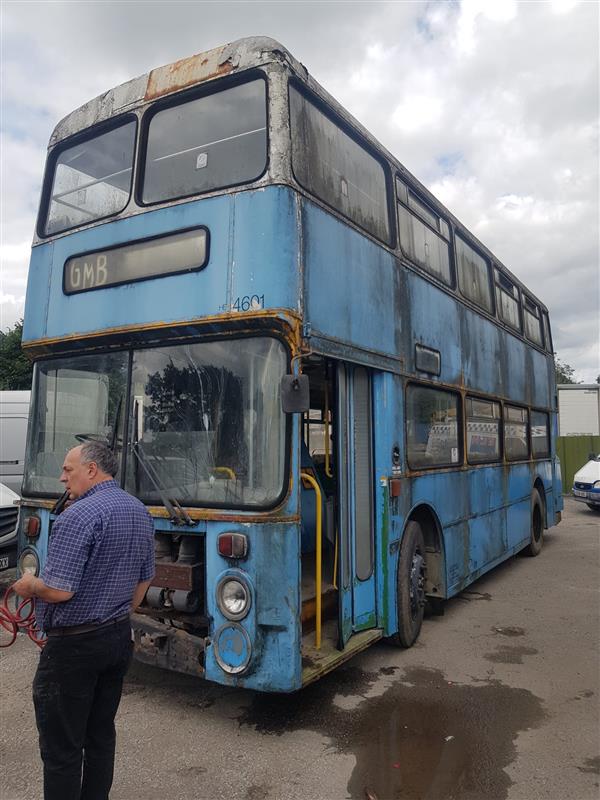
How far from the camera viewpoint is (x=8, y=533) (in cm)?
793

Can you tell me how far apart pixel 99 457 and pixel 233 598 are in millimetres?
1474

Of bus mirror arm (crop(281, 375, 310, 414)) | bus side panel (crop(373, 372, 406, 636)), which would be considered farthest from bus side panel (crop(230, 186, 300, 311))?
bus side panel (crop(373, 372, 406, 636))

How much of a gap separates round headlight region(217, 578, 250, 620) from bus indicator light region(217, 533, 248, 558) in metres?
0.16

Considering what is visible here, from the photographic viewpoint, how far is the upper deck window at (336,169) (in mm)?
4566

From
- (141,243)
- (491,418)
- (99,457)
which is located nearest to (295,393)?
(99,457)

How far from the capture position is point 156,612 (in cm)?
440

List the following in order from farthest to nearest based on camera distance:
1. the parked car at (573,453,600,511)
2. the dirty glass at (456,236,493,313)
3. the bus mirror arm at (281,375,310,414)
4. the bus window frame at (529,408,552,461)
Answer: the parked car at (573,453,600,511)
the bus window frame at (529,408,552,461)
the dirty glass at (456,236,493,313)
the bus mirror arm at (281,375,310,414)

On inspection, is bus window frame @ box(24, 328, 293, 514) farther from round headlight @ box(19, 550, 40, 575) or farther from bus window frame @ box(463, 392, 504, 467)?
bus window frame @ box(463, 392, 504, 467)

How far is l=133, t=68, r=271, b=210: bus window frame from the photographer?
439 cm

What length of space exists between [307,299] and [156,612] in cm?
234

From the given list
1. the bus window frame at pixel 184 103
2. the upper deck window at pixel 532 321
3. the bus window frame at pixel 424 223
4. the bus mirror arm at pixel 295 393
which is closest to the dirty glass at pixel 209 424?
the bus mirror arm at pixel 295 393

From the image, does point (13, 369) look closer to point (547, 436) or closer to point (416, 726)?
point (547, 436)

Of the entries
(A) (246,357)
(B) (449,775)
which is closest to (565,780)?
(B) (449,775)

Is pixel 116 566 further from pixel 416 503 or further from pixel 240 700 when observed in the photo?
pixel 416 503
